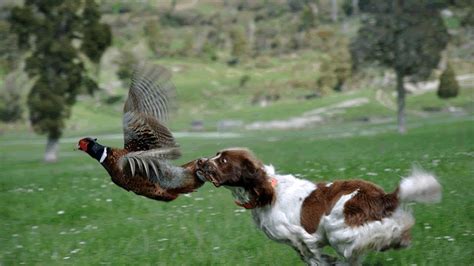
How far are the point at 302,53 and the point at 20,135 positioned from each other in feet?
143

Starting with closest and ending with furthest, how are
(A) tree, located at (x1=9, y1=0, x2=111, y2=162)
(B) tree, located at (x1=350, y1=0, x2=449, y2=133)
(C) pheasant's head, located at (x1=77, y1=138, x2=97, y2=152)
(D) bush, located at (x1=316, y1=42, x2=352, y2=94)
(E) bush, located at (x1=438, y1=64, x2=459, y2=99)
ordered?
(C) pheasant's head, located at (x1=77, y1=138, x2=97, y2=152), (A) tree, located at (x1=9, y1=0, x2=111, y2=162), (B) tree, located at (x1=350, y1=0, x2=449, y2=133), (E) bush, located at (x1=438, y1=64, x2=459, y2=99), (D) bush, located at (x1=316, y1=42, x2=352, y2=94)

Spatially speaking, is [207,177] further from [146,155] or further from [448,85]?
[448,85]

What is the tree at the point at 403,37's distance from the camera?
41375 millimetres

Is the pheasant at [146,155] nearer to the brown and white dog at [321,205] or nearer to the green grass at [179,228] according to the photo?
the brown and white dog at [321,205]

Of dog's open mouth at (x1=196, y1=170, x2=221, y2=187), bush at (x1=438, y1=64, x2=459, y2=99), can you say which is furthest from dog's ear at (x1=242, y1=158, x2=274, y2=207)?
bush at (x1=438, y1=64, x2=459, y2=99)

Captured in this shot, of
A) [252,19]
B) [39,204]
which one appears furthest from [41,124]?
[252,19]

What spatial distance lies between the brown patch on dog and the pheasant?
1.28 m

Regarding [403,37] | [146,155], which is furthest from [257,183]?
[403,37]

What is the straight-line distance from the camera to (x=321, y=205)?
747 centimetres

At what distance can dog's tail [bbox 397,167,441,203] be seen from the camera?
23.6 feet

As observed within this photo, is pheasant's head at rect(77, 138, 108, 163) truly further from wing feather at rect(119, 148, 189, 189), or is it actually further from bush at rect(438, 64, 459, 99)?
bush at rect(438, 64, 459, 99)

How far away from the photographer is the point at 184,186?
7.80m

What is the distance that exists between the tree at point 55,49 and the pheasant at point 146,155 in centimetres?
2835

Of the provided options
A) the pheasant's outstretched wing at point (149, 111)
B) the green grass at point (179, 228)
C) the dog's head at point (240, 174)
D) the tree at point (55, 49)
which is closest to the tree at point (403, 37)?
the tree at point (55, 49)
